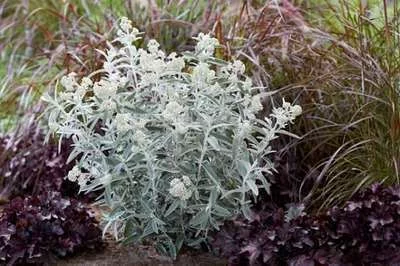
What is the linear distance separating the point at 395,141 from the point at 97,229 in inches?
53.5

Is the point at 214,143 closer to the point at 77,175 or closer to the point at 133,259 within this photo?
the point at 77,175

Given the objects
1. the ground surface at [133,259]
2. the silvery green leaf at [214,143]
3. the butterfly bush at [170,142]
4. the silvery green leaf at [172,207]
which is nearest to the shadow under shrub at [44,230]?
the ground surface at [133,259]

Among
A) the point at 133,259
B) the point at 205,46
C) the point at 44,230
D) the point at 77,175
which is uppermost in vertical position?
the point at 205,46

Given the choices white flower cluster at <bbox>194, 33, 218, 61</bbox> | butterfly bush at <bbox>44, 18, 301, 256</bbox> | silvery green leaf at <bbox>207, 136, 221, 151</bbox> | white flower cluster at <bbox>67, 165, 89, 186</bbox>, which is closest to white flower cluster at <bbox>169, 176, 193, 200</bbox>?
butterfly bush at <bbox>44, 18, 301, 256</bbox>

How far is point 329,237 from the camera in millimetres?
3146

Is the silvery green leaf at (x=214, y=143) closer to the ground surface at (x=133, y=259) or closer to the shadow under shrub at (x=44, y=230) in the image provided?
the ground surface at (x=133, y=259)

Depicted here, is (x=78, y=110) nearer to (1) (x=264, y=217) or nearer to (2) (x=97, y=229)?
(2) (x=97, y=229)

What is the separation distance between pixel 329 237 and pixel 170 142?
0.72 m

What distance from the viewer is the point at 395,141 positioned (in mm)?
3533

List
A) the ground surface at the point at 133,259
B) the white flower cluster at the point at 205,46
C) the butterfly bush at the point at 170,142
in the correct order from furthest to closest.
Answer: the ground surface at the point at 133,259 → the white flower cluster at the point at 205,46 → the butterfly bush at the point at 170,142

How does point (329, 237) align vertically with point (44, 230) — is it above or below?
above

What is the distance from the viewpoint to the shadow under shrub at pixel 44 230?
132 inches

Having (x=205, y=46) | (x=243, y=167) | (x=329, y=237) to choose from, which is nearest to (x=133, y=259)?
(x=243, y=167)

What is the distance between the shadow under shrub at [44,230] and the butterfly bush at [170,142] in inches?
8.3
